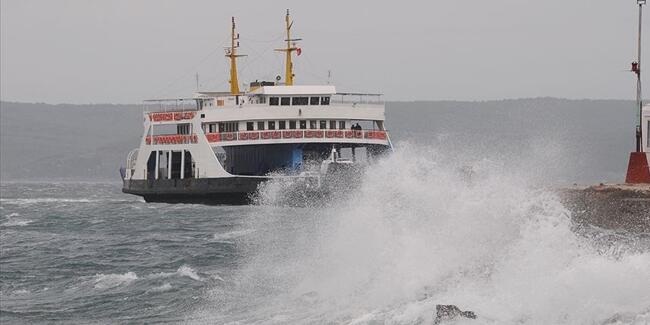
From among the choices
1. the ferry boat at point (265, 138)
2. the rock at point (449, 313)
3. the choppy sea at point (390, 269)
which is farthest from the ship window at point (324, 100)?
the rock at point (449, 313)

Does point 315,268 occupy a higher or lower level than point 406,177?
lower

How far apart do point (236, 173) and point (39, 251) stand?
24.3 meters

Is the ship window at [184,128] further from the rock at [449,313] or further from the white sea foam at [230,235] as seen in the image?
the rock at [449,313]

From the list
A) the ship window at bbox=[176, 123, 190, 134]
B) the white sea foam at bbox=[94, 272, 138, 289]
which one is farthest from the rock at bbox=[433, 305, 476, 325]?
the ship window at bbox=[176, 123, 190, 134]

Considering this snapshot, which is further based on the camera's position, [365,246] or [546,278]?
[365,246]

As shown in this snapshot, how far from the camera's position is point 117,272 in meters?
36.6

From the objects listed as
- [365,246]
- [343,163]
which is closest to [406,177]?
[365,246]

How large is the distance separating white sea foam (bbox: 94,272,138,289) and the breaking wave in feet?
9.41

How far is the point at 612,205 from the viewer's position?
33875 mm

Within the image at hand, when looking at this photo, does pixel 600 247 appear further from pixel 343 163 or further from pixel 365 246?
pixel 343 163

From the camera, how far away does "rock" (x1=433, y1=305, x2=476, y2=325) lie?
21.8 metres

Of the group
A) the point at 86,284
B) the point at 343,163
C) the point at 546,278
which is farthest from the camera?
the point at 343,163

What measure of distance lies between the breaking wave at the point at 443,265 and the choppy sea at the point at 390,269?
3cm

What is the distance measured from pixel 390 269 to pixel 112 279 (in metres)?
10.1
